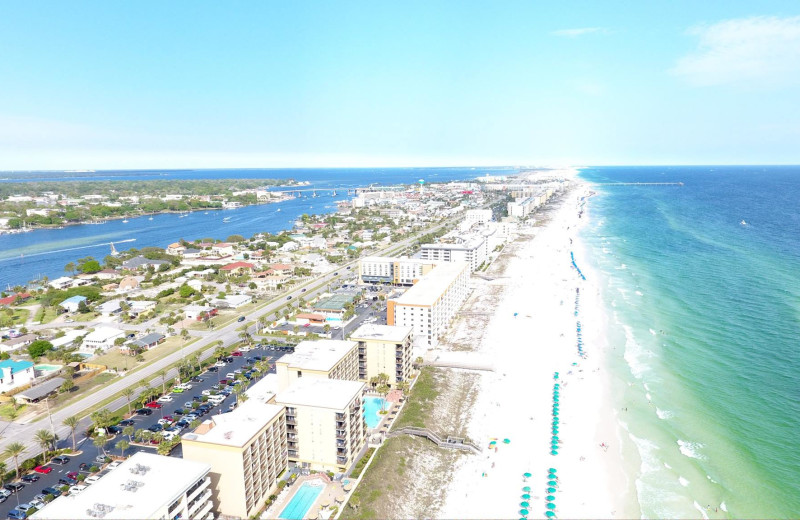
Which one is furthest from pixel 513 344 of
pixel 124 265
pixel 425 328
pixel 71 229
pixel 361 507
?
pixel 71 229

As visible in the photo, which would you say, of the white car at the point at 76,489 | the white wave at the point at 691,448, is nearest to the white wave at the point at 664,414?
the white wave at the point at 691,448

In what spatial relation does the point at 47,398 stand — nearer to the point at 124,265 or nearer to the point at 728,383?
the point at 124,265

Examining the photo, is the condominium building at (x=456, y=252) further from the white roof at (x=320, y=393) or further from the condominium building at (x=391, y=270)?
the white roof at (x=320, y=393)

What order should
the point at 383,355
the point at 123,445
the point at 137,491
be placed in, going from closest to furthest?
A: 1. the point at 137,491
2. the point at 123,445
3. the point at 383,355

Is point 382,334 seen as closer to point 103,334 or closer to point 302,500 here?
point 302,500

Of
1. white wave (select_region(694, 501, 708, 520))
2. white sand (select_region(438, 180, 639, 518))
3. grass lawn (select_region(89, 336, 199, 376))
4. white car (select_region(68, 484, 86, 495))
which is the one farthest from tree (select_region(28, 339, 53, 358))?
white wave (select_region(694, 501, 708, 520))

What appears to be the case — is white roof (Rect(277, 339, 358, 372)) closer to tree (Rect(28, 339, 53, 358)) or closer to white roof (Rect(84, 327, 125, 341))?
white roof (Rect(84, 327, 125, 341))

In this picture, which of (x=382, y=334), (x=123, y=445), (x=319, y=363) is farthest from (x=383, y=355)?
(x=123, y=445)

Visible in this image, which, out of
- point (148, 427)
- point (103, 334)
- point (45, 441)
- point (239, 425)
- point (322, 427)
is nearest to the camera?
point (239, 425)
